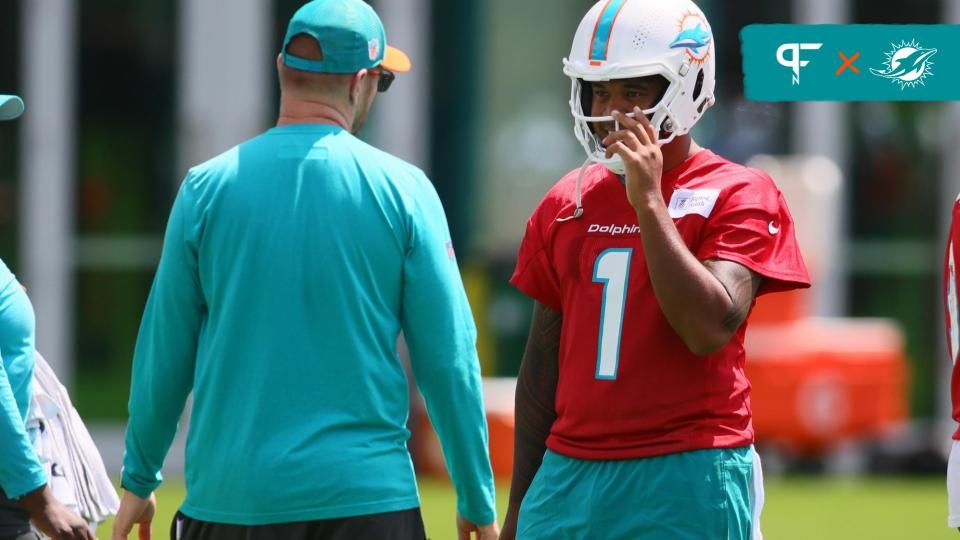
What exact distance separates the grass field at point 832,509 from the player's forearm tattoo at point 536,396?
13.6ft

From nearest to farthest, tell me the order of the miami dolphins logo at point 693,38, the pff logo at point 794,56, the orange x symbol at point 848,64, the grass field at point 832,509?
1. the miami dolphins logo at point 693,38
2. the pff logo at point 794,56
3. the orange x symbol at point 848,64
4. the grass field at point 832,509

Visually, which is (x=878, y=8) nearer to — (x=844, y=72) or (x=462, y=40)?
(x=462, y=40)

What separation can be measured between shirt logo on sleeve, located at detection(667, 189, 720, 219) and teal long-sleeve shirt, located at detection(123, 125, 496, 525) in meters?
0.56

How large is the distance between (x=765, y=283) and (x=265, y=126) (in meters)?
8.16

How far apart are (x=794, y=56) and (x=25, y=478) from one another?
3366mm

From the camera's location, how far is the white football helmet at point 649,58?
13.1ft

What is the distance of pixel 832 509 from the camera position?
990 centimetres

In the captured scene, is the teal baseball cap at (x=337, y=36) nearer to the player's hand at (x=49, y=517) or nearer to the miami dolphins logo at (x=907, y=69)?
the player's hand at (x=49, y=517)

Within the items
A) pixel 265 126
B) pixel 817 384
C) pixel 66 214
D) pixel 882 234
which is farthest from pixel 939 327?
pixel 66 214

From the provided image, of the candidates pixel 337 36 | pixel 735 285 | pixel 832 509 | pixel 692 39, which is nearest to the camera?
pixel 735 285

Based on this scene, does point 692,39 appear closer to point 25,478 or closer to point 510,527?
point 510,527

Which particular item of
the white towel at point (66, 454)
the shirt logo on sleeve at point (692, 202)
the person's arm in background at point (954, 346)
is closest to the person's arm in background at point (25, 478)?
the white towel at point (66, 454)
